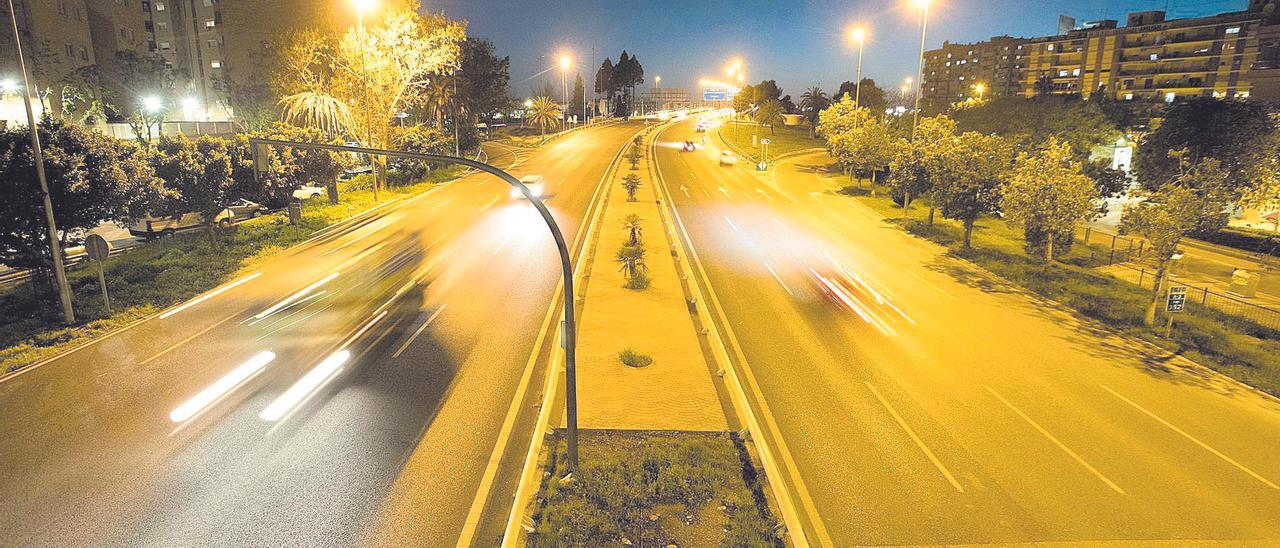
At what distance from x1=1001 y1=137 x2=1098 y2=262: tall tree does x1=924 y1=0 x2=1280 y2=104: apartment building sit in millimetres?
51871

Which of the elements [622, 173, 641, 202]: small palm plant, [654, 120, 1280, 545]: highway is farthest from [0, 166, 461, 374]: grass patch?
[654, 120, 1280, 545]: highway

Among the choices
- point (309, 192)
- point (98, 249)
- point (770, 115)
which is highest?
point (770, 115)

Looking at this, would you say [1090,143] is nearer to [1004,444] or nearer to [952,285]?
[952,285]

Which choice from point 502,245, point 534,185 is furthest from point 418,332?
point 534,185

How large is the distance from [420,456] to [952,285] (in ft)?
70.9

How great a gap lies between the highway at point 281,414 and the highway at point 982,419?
6.84 metres

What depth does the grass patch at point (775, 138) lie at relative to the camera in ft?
271

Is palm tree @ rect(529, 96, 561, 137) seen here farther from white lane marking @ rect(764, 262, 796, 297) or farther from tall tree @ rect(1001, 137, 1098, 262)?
tall tree @ rect(1001, 137, 1098, 262)

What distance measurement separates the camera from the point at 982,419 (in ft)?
44.2

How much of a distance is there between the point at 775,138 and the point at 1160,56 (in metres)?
66.5

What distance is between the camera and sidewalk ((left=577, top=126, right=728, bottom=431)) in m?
13.1

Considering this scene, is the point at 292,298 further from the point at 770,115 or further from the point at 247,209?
the point at 770,115

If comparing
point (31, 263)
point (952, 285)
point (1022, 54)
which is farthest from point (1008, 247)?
point (1022, 54)

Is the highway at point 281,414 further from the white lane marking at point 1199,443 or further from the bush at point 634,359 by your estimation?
the white lane marking at point 1199,443
